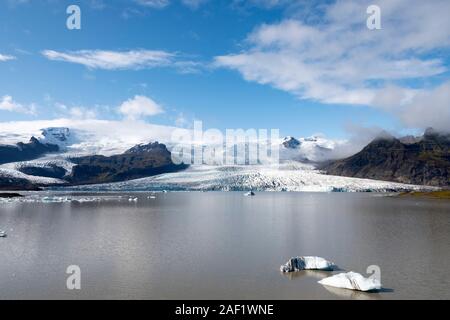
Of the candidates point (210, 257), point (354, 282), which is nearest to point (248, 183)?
point (210, 257)

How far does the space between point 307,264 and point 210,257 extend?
18.0ft

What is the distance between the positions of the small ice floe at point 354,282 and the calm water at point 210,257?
40 centimetres

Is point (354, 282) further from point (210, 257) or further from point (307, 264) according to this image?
point (210, 257)

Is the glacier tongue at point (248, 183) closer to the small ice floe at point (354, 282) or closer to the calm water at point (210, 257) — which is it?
the calm water at point (210, 257)

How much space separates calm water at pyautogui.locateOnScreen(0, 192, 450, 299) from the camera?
54.3 ft

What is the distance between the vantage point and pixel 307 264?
66.0 feet

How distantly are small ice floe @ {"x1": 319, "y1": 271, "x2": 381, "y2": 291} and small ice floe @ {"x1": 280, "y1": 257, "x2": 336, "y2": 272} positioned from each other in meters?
2.40

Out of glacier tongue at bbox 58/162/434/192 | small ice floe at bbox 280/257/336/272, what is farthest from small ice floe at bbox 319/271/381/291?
glacier tongue at bbox 58/162/434/192

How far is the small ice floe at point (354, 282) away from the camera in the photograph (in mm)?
16469

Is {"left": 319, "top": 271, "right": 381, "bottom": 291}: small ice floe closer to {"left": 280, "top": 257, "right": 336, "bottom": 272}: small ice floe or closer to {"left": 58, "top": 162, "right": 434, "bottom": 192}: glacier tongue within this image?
{"left": 280, "top": 257, "right": 336, "bottom": 272}: small ice floe

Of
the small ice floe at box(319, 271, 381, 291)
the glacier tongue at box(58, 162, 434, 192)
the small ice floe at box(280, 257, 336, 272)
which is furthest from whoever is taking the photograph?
the glacier tongue at box(58, 162, 434, 192)

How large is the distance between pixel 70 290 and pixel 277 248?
1302 centimetres

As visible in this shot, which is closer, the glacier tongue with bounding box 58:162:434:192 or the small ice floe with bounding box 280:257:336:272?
the small ice floe with bounding box 280:257:336:272
